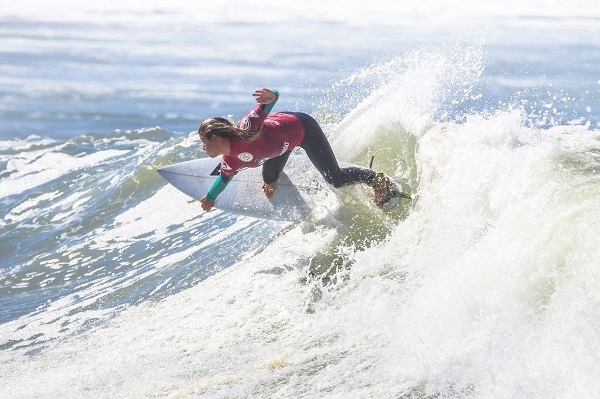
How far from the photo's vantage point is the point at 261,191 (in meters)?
6.83

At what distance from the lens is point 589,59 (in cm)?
1761

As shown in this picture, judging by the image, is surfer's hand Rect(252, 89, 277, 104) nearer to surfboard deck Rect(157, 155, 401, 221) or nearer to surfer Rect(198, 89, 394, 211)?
surfer Rect(198, 89, 394, 211)

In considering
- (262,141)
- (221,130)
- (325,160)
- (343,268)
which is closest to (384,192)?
(325,160)

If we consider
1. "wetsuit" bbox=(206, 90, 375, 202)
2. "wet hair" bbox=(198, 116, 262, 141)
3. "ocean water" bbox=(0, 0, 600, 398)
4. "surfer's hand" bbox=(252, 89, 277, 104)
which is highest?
"surfer's hand" bbox=(252, 89, 277, 104)

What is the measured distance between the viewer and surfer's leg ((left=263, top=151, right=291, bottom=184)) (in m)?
6.34

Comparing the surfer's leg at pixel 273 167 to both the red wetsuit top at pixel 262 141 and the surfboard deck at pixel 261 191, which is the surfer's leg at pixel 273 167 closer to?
the surfboard deck at pixel 261 191

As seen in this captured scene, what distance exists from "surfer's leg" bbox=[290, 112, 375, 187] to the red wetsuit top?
0.08 metres

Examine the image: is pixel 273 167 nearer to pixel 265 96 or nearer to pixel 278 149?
pixel 278 149

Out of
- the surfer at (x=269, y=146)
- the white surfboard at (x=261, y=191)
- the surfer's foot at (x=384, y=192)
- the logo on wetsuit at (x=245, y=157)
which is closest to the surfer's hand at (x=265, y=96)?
the surfer at (x=269, y=146)

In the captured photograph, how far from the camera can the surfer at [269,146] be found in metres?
5.42

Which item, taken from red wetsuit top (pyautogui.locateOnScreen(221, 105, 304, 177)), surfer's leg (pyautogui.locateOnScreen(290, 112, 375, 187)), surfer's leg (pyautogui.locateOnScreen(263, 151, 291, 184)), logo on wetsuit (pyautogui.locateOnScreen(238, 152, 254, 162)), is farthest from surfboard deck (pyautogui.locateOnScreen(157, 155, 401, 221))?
logo on wetsuit (pyautogui.locateOnScreen(238, 152, 254, 162))

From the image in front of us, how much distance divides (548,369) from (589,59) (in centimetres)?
1542

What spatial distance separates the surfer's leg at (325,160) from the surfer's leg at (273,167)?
0.89 ft

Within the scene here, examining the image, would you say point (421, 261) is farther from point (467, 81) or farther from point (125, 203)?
point (467, 81)
